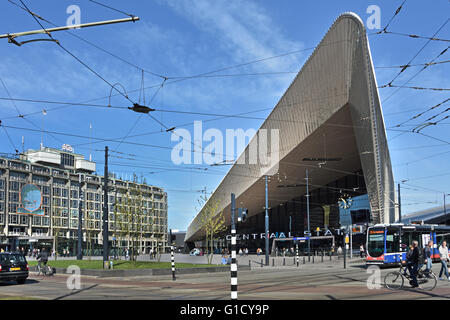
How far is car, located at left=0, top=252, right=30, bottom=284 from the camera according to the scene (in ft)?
64.0

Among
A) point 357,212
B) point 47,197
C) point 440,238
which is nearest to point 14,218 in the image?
point 47,197

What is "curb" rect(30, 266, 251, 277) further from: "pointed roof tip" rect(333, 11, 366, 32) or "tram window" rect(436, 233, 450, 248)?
"pointed roof tip" rect(333, 11, 366, 32)

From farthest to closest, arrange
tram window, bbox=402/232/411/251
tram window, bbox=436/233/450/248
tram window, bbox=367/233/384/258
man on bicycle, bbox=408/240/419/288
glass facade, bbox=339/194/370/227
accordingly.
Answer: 1. glass facade, bbox=339/194/370/227
2. tram window, bbox=436/233/450/248
3. tram window, bbox=402/232/411/251
4. tram window, bbox=367/233/384/258
5. man on bicycle, bbox=408/240/419/288

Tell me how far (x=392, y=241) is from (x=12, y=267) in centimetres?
2147

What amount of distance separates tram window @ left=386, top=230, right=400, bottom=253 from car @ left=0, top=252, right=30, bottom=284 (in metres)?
20.6

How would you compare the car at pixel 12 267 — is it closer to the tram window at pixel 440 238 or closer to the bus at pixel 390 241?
the bus at pixel 390 241

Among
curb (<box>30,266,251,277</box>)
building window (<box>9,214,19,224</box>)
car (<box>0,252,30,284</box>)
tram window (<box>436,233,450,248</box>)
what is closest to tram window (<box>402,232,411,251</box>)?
tram window (<box>436,233,450,248</box>)

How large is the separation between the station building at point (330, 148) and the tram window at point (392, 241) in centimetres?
903

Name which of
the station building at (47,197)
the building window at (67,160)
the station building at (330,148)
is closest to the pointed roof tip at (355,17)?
the station building at (330,148)

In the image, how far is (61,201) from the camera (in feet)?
381

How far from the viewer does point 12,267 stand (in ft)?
65.4

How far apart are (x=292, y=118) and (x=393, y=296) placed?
35788mm

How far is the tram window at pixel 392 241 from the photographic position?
29.8 metres

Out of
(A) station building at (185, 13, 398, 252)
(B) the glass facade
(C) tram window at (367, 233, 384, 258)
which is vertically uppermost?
(A) station building at (185, 13, 398, 252)
